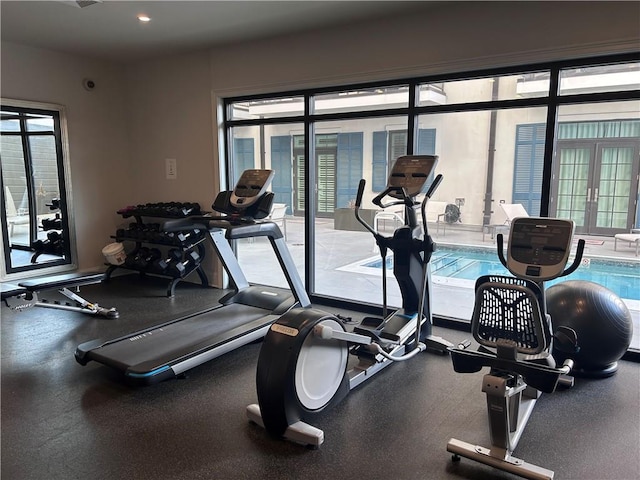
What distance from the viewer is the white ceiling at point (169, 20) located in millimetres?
3875

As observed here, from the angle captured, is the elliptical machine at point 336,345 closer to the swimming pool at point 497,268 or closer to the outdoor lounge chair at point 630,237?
the swimming pool at point 497,268

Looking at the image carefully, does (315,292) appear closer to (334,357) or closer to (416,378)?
(416,378)

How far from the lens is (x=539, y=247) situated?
228 cm

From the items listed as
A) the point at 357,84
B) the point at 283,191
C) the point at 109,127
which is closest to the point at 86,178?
the point at 109,127

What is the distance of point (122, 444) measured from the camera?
247cm

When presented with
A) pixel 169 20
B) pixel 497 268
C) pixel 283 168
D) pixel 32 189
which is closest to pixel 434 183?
pixel 497 268

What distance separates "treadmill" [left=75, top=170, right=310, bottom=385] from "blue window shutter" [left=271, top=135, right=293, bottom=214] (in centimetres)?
116

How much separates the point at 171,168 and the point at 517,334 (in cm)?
485

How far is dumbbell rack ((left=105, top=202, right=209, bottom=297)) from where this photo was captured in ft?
17.5

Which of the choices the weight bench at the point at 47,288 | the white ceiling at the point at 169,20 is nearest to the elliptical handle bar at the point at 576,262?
the white ceiling at the point at 169,20

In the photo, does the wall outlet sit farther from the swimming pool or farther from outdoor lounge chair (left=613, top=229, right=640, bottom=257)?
outdoor lounge chair (left=613, top=229, right=640, bottom=257)

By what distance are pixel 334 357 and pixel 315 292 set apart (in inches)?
Result: 94.6

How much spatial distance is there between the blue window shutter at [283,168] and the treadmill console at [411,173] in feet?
6.70

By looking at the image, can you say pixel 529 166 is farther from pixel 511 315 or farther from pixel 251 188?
pixel 251 188
